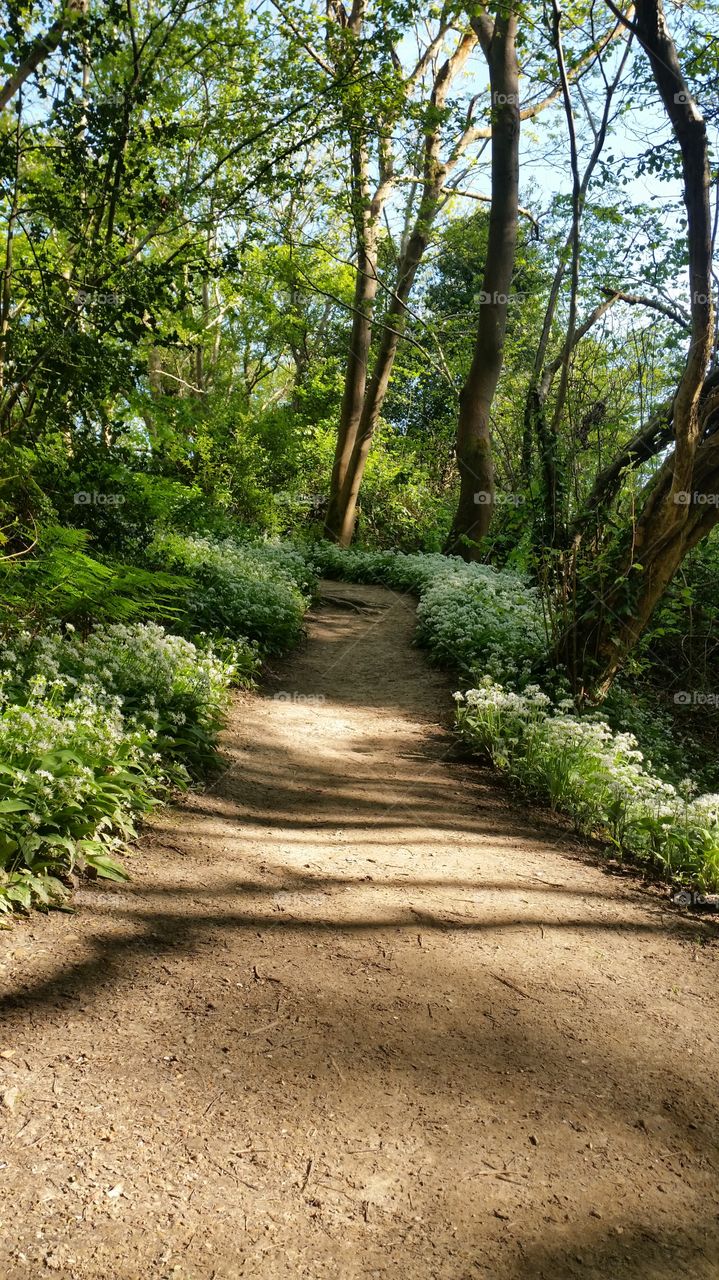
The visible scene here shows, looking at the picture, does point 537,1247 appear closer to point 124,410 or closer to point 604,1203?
point 604,1203

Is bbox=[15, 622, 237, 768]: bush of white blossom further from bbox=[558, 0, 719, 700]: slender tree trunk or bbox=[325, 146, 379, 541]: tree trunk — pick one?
bbox=[325, 146, 379, 541]: tree trunk

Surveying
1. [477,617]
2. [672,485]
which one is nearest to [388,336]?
[477,617]

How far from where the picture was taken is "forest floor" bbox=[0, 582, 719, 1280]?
7.29 feet

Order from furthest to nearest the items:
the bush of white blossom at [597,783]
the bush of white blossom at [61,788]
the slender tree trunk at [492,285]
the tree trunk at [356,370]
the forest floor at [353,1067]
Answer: the tree trunk at [356,370] < the slender tree trunk at [492,285] < the bush of white blossom at [597,783] < the bush of white blossom at [61,788] < the forest floor at [353,1067]

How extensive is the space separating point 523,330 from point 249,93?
1624cm

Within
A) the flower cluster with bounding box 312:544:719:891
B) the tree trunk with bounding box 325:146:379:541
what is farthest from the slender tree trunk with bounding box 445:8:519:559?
the flower cluster with bounding box 312:544:719:891

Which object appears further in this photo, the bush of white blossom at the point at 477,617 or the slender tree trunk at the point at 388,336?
the slender tree trunk at the point at 388,336

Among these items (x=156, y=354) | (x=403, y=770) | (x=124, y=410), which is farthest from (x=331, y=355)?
(x=403, y=770)

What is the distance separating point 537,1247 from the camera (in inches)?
89.1

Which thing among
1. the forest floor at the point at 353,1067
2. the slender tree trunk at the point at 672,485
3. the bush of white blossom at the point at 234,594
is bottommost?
the forest floor at the point at 353,1067

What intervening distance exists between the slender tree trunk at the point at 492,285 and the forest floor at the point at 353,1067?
10685 mm

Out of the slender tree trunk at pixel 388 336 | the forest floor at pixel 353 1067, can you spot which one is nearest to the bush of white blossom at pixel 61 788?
the forest floor at pixel 353 1067

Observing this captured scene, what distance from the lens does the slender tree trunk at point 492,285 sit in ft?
44.2

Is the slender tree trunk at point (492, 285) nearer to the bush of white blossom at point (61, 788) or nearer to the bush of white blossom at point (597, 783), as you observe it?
the bush of white blossom at point (597, 783)
